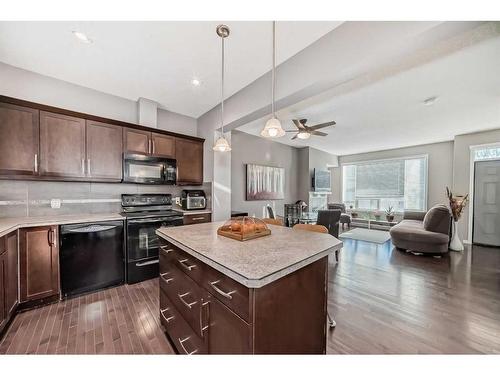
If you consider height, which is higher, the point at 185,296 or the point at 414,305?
the point at 185,296

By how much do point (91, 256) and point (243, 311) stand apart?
7.99ft

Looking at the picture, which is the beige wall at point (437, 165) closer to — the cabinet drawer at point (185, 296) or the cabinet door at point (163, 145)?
the cabinet door at point (163, 145)

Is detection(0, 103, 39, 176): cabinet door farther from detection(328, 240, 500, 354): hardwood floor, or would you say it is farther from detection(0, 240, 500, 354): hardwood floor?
detection(328, 240, 500, 354): hardwood floor

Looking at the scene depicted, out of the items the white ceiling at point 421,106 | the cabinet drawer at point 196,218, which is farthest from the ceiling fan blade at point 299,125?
the cabinet drawer at point 196,218

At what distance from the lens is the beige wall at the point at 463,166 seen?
15.5 feet

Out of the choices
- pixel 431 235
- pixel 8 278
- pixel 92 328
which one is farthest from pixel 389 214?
pixel 8 278

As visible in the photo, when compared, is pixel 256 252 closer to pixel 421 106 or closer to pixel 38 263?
pixel 38 263

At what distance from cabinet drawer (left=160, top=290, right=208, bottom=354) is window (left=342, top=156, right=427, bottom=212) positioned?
732 centimetres

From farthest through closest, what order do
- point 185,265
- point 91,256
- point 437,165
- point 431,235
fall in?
1. point 437,165
2. point 431,235
3. point 91,256
4. point 185,265

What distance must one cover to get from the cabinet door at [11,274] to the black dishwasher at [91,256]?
13.3 inches

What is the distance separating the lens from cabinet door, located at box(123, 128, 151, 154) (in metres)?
2.88

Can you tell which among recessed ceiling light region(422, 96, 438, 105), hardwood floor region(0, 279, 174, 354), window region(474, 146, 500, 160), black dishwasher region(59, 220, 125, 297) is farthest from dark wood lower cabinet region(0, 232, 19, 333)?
window region(474, 146, 500, 160)

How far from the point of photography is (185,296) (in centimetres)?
134
